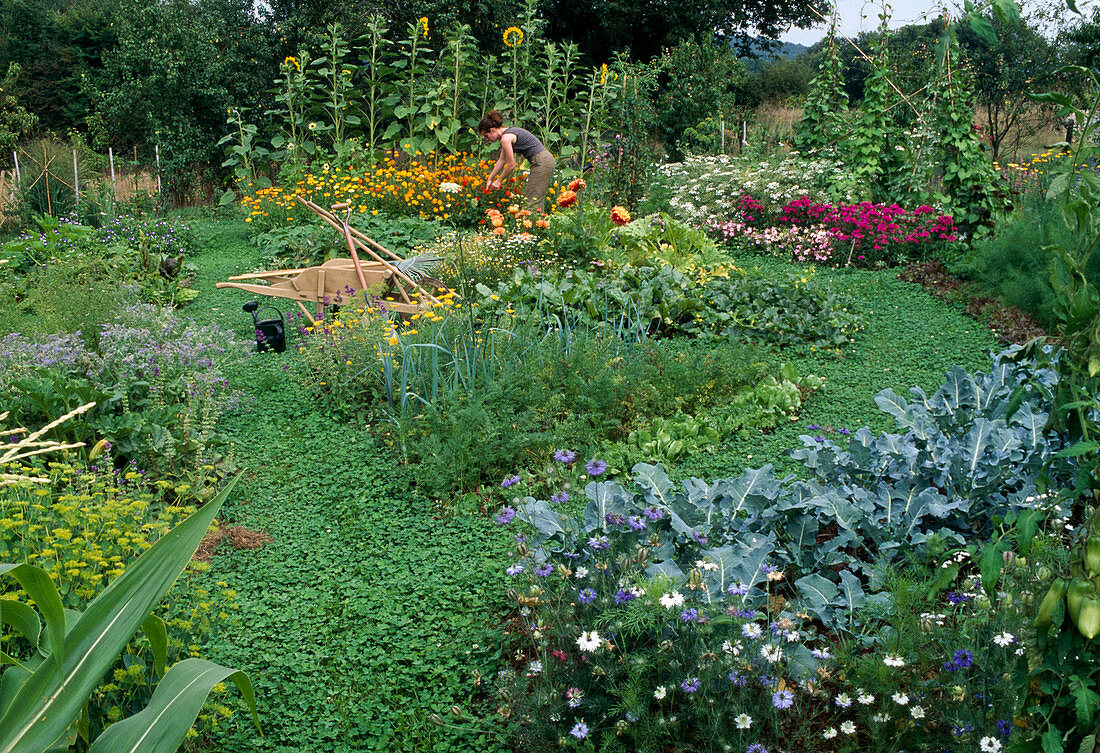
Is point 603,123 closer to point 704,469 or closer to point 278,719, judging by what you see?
point 704,469

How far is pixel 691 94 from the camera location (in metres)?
15.0

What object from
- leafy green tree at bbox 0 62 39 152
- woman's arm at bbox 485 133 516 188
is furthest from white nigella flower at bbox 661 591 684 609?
leafy green tree at bbox 0 62 39 152

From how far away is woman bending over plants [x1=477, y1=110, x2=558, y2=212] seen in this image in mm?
8711

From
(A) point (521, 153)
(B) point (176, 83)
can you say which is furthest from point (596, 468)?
(B) point (176, 83)

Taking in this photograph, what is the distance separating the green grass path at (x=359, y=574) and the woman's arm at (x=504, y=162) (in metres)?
4.38

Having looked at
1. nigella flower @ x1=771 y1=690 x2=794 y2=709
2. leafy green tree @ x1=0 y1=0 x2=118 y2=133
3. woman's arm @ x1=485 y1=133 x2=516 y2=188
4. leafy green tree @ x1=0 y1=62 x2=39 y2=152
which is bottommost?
nigella flower @ x1=771 y1=690 x2=794 y2=709

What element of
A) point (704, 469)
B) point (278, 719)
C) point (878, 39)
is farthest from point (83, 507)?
point (878, 39)

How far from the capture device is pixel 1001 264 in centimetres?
670

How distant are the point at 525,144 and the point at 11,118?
14.0 metres

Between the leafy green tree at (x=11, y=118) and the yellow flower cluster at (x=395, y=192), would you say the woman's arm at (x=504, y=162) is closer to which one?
the yellow flower cluster at (x=395, y=192)

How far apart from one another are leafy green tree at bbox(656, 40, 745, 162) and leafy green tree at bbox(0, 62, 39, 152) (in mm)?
13276

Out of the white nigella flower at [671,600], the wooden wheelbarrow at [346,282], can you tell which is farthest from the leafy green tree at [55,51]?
the white nigella flower at [671,600]

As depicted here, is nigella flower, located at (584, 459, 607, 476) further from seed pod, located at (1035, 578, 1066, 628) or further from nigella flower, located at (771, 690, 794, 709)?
seed pod, located at (1035, 578, 1066, 628)

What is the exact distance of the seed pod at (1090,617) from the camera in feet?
3.77
